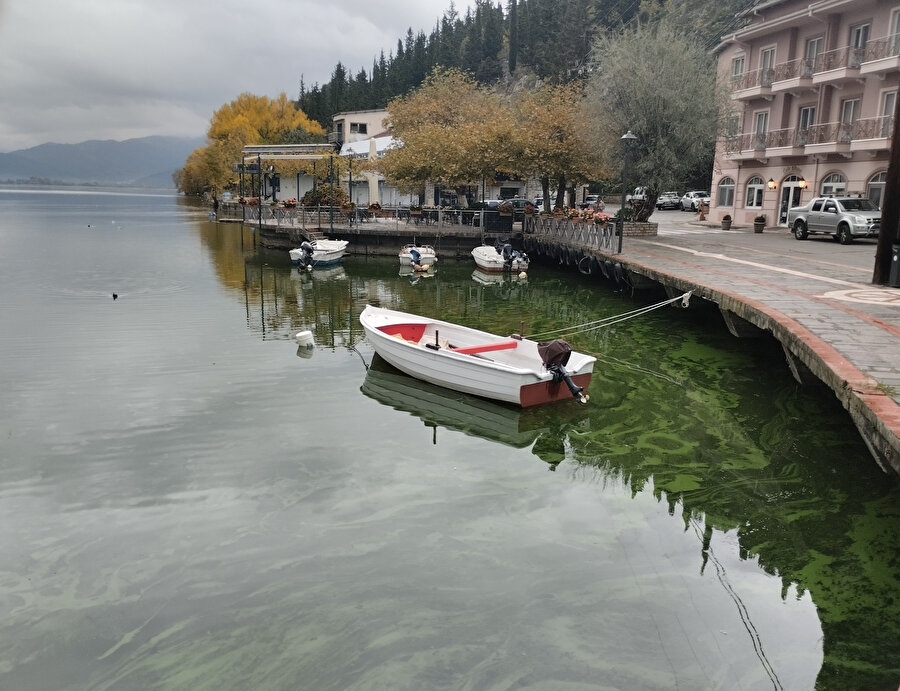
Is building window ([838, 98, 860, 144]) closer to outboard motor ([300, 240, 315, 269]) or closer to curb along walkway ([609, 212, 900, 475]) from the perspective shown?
curb along walkway ([609, 212, 900, 475])

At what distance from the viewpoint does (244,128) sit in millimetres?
75688

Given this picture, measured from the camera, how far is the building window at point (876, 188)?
32500 mm

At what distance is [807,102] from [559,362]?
105ft

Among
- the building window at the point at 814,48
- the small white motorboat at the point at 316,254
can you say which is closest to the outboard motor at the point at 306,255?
the small white motorboat at the point at 316,254

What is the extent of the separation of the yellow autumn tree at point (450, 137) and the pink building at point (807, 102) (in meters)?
11.9

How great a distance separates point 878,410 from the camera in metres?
8.07

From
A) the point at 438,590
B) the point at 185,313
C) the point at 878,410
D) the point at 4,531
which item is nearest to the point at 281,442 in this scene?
the point at 4,531

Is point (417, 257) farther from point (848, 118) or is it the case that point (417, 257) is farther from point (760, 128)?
point (848, 118)

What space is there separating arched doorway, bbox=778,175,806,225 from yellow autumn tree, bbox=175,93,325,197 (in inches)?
2001

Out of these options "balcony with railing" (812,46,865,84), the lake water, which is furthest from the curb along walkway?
"balcony with railing" (812,46,865,84)

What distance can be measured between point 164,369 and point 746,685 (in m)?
12.9

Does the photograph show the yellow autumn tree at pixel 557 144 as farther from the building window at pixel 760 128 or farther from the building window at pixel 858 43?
the building window at pixel 858 43

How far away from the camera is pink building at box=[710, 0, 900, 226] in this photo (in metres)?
31.9

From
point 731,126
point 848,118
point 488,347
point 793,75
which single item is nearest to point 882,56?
point 848,118
